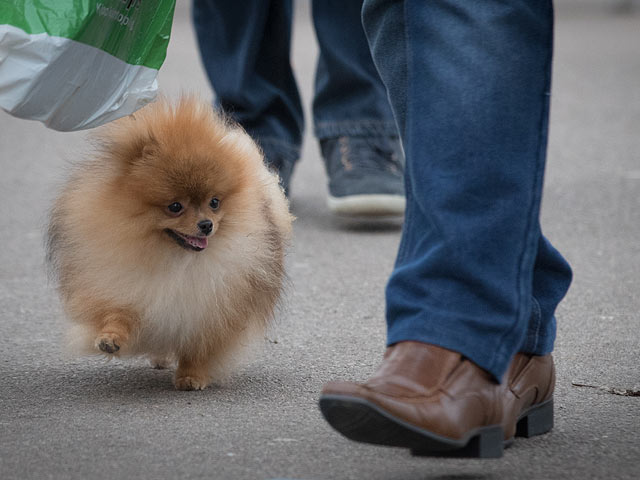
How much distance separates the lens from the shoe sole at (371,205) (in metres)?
4.78

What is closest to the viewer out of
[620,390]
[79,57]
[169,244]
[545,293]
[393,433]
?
[393,433]

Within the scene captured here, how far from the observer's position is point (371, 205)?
4797 mm

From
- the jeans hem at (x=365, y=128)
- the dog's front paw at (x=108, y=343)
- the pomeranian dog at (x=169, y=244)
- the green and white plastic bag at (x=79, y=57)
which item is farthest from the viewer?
the jeans hem at (x=365, y=128)

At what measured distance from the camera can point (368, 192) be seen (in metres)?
4.79

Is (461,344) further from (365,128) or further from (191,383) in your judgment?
(365,128)

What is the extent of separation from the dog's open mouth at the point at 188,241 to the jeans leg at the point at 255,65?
1911 millimetres

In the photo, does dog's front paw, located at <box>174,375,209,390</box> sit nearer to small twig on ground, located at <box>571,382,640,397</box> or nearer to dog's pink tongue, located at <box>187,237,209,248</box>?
dog's pink tongue, located at <box>187,237,209,248</box>

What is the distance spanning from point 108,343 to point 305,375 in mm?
564

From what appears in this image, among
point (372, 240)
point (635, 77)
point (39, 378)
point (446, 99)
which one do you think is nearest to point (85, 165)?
point (39, 378)

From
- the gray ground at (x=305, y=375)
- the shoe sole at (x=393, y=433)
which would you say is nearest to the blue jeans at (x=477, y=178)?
the shoe sole at (x=393, y=433)

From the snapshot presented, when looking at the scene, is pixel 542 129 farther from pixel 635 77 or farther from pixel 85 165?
pixel 635 77

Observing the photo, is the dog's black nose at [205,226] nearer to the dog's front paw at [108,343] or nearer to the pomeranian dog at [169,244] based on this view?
the pomeranian dog at [169,244]

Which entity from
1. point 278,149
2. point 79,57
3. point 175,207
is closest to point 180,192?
point 175,207

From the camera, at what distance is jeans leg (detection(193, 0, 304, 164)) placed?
15.5 feet
